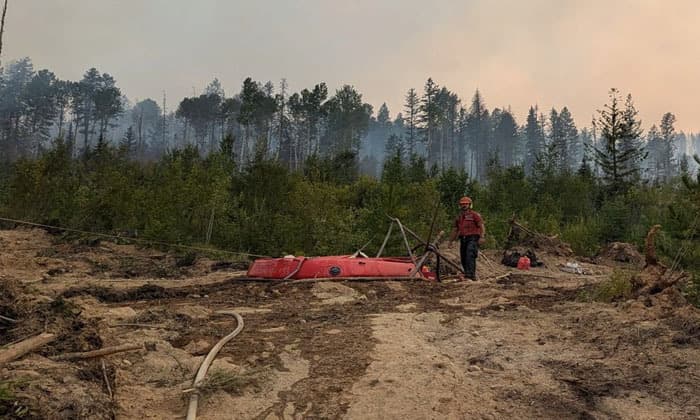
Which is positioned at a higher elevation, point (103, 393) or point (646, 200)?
point (646, 200)

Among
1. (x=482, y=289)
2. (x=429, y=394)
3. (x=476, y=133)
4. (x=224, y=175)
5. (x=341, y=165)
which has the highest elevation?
(x=476, y=133)

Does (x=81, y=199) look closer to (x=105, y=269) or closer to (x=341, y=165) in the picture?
(x=105, y=269)

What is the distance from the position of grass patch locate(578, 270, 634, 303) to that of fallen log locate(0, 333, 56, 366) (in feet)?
22.8

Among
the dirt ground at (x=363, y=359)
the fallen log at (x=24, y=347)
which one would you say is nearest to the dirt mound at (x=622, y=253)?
the dirt ground at (x=363, y=359)

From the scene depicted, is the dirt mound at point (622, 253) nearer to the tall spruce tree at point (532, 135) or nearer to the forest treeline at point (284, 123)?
the forest treeline at point (284, 123)

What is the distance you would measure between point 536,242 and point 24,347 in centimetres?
1697

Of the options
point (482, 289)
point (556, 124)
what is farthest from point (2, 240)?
point (556, 124)

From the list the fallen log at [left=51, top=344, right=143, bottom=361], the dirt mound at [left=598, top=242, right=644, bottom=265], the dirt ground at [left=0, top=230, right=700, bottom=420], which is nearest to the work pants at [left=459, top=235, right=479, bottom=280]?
the dirt ground at [left=0, top=230, right=700, bottom=420]

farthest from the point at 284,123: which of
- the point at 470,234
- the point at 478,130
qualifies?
the point at 470,234

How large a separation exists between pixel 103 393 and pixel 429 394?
235 centimetres

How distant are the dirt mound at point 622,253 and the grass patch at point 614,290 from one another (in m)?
11.8

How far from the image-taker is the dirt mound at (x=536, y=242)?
17891 millimetres

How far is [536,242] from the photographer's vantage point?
18047 mm

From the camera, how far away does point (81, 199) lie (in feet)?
56.7
